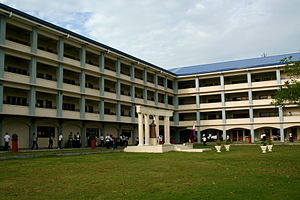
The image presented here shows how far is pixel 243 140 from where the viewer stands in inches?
2080

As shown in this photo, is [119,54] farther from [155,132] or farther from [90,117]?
[155,132]

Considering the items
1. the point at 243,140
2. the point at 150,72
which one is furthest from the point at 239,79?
the point at 150,72

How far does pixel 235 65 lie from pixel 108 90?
22.5 m

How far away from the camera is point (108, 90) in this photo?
43125 millimetres

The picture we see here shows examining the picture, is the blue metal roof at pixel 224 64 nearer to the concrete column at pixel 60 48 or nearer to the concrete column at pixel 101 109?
the concrete column at pixel 60 48

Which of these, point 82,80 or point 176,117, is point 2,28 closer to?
point 82,80

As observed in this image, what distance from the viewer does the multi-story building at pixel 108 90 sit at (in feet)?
97.0

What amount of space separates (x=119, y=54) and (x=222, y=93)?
19380mm

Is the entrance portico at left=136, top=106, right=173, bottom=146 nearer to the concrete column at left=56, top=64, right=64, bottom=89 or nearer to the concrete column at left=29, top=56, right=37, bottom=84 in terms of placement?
the concrete column at left=56, top=64, right=64, bottom=89

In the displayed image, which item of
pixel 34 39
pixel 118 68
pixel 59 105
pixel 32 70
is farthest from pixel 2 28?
pixel 118 68

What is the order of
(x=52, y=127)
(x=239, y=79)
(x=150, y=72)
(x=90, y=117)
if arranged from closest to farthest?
(x=52, y=127), (x=90, y=117), (x=150, y=72), (x=239, y=79)

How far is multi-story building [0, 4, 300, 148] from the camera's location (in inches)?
1164

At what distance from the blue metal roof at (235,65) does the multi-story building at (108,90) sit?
0.57ft

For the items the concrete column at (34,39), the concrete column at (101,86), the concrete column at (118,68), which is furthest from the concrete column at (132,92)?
the concrete column at (34,39)
